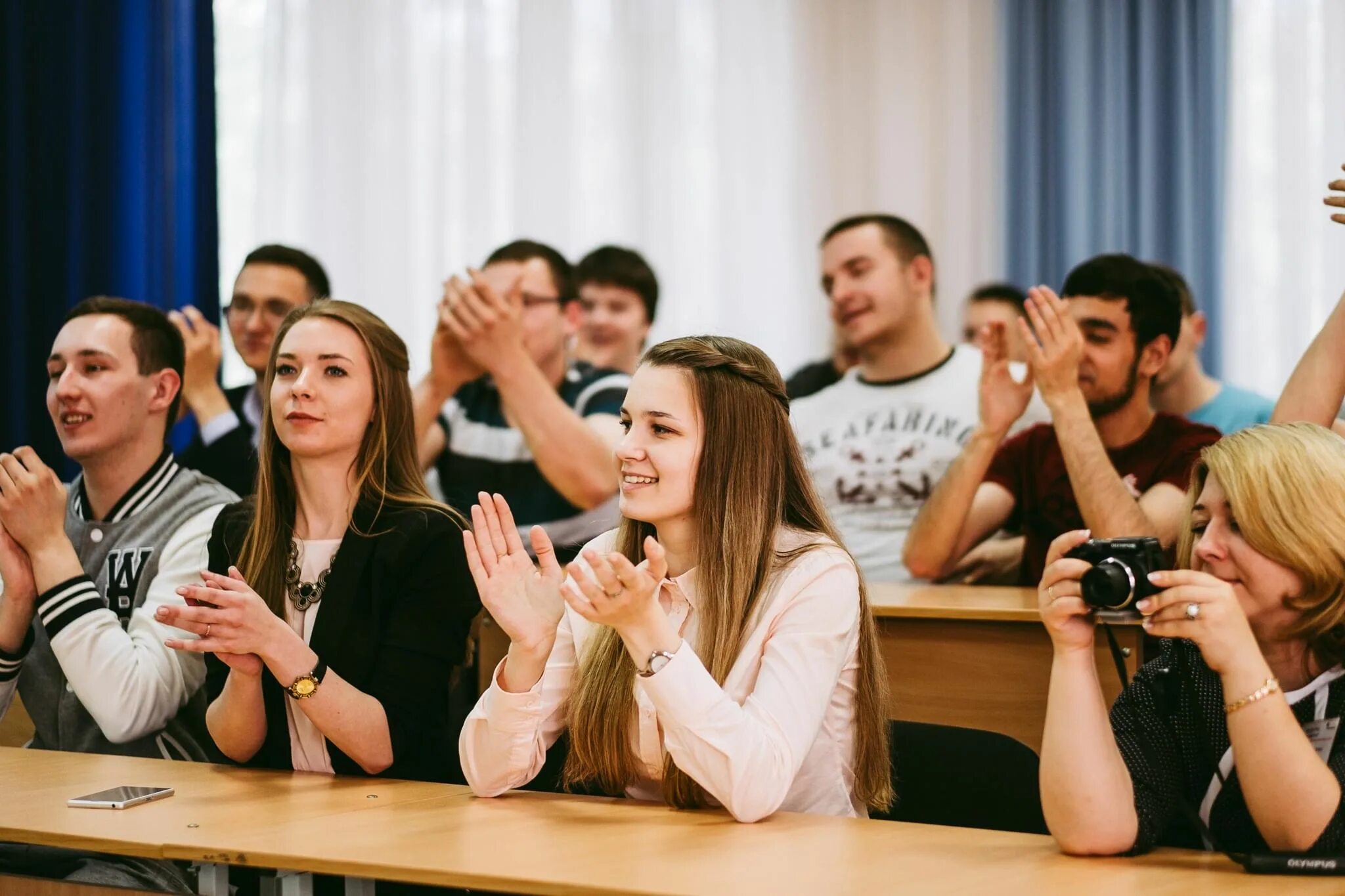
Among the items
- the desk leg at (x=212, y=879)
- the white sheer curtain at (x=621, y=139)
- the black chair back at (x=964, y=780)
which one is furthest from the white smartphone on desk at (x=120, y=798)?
the white sheer curtain at (x=621, y=139)

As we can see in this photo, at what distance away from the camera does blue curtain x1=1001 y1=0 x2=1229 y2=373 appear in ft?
13.6

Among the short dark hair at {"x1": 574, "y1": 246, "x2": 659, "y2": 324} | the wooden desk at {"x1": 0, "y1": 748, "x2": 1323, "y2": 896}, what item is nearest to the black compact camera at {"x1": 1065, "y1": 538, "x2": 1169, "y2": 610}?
the wooden desk at {"x1": 0, "y1": 748, "x2": 1323, "y2": 896}

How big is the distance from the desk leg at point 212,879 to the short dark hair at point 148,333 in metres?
1.24

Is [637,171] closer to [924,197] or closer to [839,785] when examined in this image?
→ [924,197]

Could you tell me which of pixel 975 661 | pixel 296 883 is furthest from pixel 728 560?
pixel 975 661

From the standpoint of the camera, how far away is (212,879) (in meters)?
1.50

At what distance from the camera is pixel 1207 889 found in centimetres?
127

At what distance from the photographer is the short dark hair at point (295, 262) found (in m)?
3.67

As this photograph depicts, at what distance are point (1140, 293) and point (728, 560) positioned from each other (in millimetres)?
1636

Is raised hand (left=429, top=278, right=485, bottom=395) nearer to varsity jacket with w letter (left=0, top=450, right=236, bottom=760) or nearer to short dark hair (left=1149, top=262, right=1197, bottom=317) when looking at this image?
varsity jacket with w letter (left=0, top=450, right=236, bottom=760)

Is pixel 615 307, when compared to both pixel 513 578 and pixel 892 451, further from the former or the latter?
pixel 513 578

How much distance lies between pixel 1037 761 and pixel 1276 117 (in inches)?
117

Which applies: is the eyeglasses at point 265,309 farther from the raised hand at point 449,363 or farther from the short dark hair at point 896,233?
the short dark hair at point 896,233

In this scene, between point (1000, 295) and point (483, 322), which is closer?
point (483, 322)
